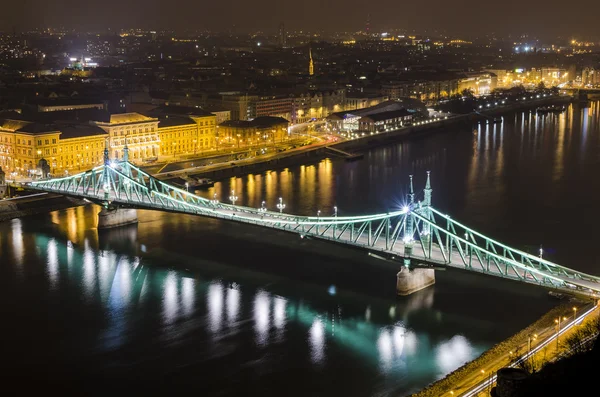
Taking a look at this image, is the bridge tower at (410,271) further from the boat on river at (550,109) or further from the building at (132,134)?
the boat on river at (550,109)

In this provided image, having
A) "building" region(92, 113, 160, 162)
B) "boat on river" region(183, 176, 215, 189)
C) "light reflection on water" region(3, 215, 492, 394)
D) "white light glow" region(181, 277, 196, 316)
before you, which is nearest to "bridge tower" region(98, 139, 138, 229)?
"light reflection on water" region(3, 215, 492, 394)

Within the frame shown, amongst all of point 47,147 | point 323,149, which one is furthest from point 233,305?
point 323,149

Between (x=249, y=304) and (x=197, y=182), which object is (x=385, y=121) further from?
(x=249, y=304)

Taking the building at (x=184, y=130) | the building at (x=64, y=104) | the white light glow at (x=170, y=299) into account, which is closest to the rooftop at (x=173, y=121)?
the building at (x=184, y=130)

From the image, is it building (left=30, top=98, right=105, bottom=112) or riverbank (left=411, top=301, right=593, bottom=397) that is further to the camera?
building (left=30, top=98, right=105, bottom=112)

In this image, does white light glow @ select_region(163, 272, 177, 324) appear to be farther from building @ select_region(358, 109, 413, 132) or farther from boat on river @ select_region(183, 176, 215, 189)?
building @ select_region(358, 109, 413, 132)

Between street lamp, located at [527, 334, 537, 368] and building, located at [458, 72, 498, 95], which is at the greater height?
building, located at [458, 72, 498, 95]

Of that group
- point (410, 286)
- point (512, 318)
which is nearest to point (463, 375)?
point (512, 318)
